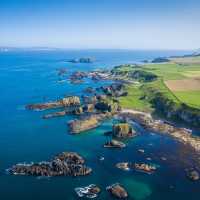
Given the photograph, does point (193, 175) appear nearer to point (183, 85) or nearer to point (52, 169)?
point (52, 169)

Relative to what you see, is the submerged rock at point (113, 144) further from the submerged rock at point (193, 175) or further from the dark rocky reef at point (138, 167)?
the submerged rock at point (193, 175)

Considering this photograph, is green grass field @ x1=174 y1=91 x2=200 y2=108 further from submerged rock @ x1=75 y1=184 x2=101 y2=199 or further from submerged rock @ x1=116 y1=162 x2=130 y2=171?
submerged rock @ x1=75 y1=184 x2=101 y2=199

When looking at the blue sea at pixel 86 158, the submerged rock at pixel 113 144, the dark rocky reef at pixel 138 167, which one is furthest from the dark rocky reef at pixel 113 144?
the dark rocky reef at pixel 138 167

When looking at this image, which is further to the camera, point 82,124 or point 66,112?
point 66,112

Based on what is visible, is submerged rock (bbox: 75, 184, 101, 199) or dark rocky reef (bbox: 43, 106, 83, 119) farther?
dark rocky reef (bbox: 43, 106, 83, 119)

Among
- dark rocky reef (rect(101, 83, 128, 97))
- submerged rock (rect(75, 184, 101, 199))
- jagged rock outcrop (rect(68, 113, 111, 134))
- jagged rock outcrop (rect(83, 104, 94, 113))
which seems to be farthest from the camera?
dark rocky reef (rect(101, 83, 128, 97))

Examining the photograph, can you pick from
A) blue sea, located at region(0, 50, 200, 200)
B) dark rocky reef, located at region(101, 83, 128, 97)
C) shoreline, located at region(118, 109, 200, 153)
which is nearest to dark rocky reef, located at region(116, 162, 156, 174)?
blue sea, located at region(0, 50, 200, 200)

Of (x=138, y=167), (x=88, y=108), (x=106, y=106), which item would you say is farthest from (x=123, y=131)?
(x=88, y=108)

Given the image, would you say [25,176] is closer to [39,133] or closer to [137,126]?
[39,133]

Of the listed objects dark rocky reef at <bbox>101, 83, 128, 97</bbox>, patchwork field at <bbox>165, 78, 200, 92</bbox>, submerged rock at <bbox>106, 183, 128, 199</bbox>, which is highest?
patchwork field at <bbox>165, 78, 200, 92</bbox>

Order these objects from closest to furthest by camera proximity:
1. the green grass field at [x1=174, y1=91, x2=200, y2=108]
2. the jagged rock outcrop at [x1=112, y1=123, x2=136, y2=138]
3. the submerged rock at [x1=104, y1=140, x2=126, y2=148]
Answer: the submerged rock at [x1=104, y1=140, x2=126, y2=148] → the jagged rock outcrop at [x1=112, y1=123, x2=136, y2=138] → the green grass field at [x1=174, y1=91, x2=200, y2=108]

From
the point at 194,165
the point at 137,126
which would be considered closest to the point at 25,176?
the point at 194,165
